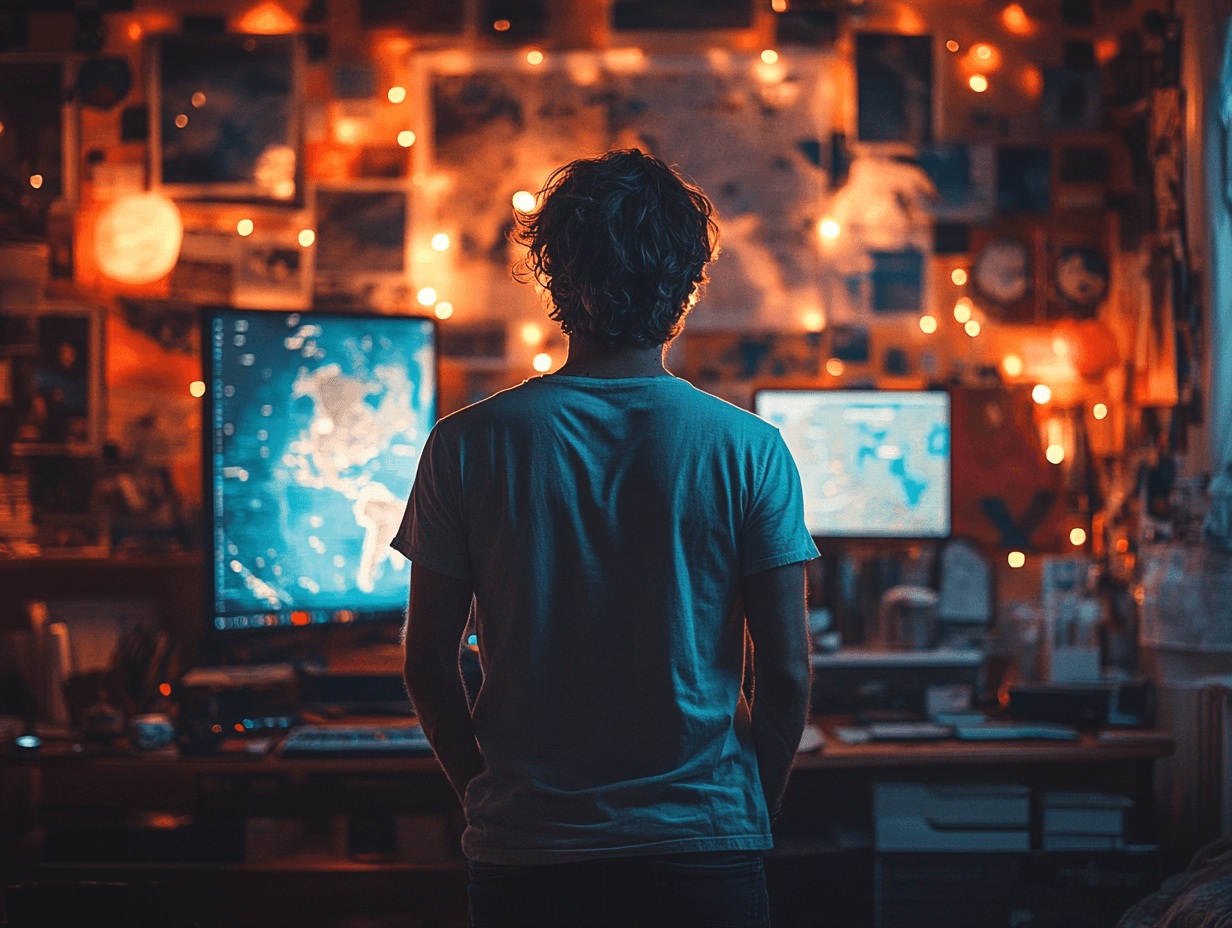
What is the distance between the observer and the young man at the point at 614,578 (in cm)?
103

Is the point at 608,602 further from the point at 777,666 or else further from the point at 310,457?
the point at 310,457

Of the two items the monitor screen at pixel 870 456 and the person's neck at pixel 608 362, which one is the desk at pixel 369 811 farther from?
the person's neck at pixel 608 362

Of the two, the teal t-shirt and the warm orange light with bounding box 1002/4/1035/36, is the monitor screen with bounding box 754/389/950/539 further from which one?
the teal t-shirt

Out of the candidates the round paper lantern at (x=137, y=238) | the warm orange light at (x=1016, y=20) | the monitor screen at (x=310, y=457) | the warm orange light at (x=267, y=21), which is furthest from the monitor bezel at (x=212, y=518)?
the warm orange light at (x=1016, y=20)

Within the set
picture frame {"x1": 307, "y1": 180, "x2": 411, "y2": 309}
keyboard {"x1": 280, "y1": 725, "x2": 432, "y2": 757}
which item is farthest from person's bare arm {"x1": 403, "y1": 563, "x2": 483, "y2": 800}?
picture frame {"x1": 307, "y1": 180, "x2": 411, "y2": 309}

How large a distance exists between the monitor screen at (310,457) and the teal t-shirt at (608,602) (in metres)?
1.26

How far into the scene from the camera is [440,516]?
1.09 m

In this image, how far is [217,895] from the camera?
91.6 inches

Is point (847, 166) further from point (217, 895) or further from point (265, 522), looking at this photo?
point (217, 895)

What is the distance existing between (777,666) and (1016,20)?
221cm

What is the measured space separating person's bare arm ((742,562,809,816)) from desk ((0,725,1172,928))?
78 cm

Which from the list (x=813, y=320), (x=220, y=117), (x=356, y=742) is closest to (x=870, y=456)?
(x=813, y=320)

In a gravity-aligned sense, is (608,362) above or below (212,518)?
above

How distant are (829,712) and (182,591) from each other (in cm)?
160
